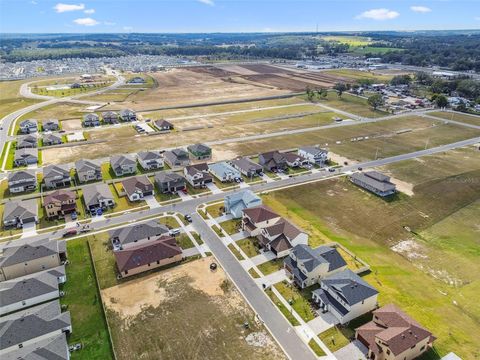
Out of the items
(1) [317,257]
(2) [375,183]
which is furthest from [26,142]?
(2) [375,183]

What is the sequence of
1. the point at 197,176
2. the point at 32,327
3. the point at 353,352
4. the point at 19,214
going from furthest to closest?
the point at 197,176 < the point at 19,214 < the point at 32,327 < the point at 353,352

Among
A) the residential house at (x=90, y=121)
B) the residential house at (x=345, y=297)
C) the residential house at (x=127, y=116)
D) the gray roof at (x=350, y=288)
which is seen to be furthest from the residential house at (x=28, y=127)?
the gray roof at (x=350, y=288)

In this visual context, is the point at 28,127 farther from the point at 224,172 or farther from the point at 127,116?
the point at 224,172

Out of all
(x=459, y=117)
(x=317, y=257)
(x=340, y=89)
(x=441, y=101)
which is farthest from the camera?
(x=340, y=89)

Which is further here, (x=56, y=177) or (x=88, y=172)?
(x=88, y=172)

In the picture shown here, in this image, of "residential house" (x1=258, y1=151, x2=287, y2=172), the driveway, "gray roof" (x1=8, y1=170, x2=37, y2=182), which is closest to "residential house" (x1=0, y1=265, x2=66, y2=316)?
"gray roof" (x1=8, y1=170, x2=37, y2=182)

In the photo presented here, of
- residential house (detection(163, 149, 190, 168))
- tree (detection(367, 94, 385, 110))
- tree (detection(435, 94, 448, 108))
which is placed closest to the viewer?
residential house (detection(163, 149, 190, 168))

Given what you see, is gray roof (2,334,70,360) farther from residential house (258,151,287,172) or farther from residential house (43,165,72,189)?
residential house (258,151,287,172)
